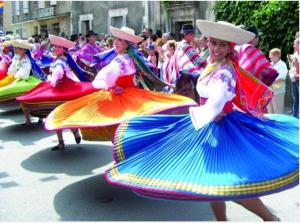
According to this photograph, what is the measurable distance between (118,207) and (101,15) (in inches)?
767

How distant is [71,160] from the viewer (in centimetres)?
620

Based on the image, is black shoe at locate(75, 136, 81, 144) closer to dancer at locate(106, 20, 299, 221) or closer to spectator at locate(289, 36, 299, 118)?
dancer at locate(106, 20, 299, 221)

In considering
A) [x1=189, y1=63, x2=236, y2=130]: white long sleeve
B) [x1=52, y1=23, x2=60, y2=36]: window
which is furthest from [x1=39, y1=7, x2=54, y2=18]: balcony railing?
[x1=189, y1=63, x2=236, y2=130]: white long sleeve

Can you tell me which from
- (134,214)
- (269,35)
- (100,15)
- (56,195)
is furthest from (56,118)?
(100,15)

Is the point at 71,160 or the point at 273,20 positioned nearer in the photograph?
the point at 71,160

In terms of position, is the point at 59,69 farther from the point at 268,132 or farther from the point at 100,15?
the point at 100,15

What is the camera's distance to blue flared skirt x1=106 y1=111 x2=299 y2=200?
3.00 meters

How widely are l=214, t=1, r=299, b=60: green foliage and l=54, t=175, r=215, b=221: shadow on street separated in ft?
21.8

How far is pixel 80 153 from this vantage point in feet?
21.5

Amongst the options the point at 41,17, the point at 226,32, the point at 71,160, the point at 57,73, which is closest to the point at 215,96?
the point at 226,32

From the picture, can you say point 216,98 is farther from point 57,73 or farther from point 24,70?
point 24,70

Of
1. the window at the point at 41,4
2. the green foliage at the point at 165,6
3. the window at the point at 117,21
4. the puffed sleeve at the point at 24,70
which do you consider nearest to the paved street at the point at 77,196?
the puffed sleeve at the point at 24,70

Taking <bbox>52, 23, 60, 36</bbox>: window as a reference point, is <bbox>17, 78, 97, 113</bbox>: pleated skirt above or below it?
below

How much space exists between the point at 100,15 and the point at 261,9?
13125 mm
